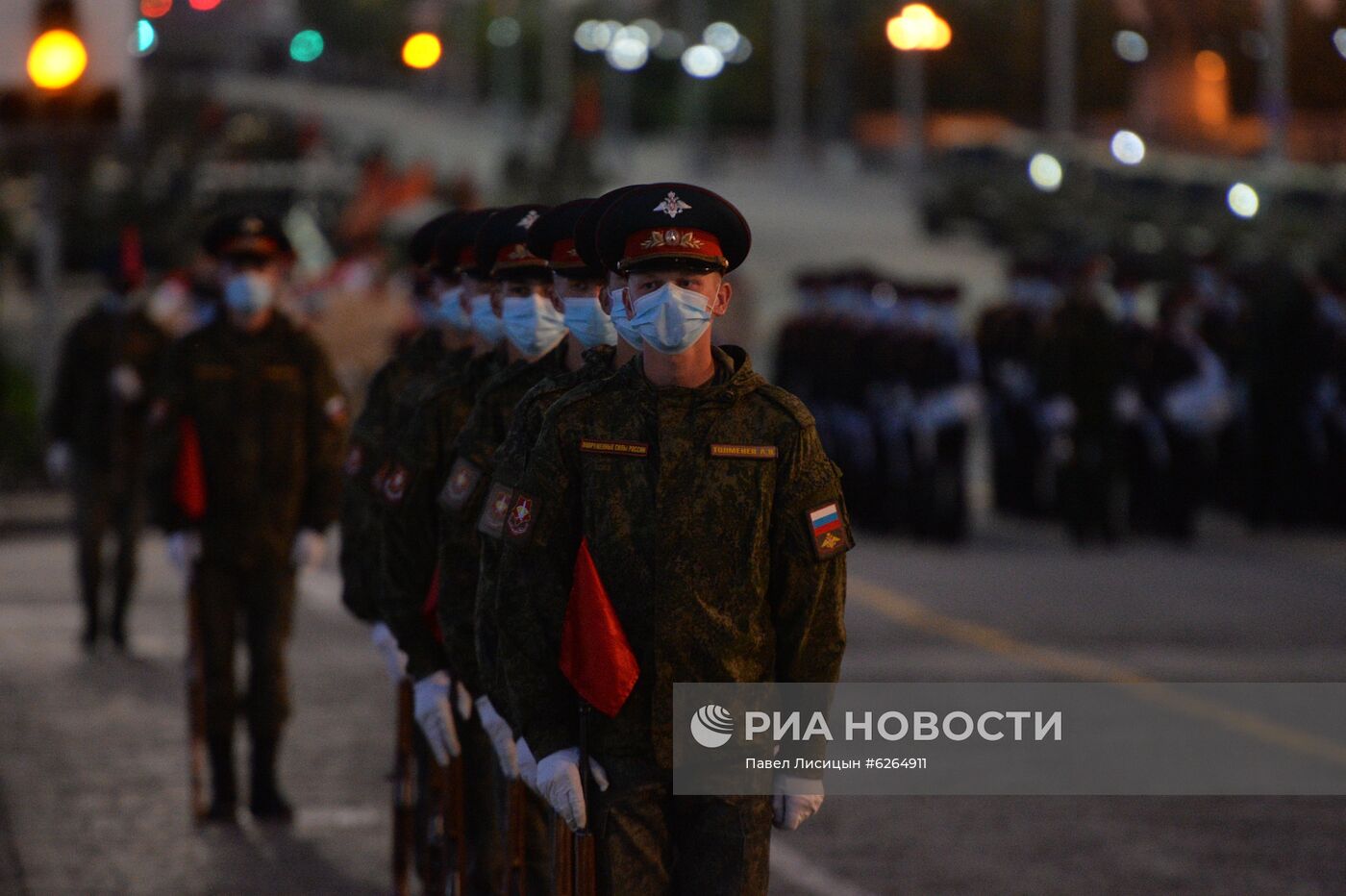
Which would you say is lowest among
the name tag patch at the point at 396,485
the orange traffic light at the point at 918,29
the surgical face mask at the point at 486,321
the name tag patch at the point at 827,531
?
the name tag patch at the point at 396,485

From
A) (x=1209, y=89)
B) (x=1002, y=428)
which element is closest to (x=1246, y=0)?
(x=1209, y=89)

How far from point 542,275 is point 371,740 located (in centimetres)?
430

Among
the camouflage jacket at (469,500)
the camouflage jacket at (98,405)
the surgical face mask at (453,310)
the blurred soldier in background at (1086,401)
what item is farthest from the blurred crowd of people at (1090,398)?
the camouflage jacket at (469,500)

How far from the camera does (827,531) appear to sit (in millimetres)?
5289

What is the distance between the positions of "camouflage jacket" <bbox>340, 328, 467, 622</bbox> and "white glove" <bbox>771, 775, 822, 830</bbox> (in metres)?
2.46

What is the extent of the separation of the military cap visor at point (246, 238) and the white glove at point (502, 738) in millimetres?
4040

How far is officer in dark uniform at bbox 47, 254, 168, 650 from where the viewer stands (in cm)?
1359

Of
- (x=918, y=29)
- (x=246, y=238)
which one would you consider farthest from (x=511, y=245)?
(x=918, y=29)

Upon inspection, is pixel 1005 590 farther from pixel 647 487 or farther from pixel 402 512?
pixel 647 487

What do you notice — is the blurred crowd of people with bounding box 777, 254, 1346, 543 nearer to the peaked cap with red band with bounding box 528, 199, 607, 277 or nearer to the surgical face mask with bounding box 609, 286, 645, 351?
the peaked cap with red band with bounding box 528, 199, 607, 277

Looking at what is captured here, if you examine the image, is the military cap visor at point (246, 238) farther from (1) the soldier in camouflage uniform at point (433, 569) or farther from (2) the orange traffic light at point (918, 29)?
(2) the orange traffic light at point (918, 29)

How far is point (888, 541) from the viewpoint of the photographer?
1998 cm

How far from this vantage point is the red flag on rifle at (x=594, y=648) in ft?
17.0

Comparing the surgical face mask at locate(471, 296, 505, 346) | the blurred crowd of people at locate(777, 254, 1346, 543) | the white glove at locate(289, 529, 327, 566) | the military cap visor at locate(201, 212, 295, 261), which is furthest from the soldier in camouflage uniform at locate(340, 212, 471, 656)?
the blurred crowd of people at locate(777, 254, 1346, 543)
